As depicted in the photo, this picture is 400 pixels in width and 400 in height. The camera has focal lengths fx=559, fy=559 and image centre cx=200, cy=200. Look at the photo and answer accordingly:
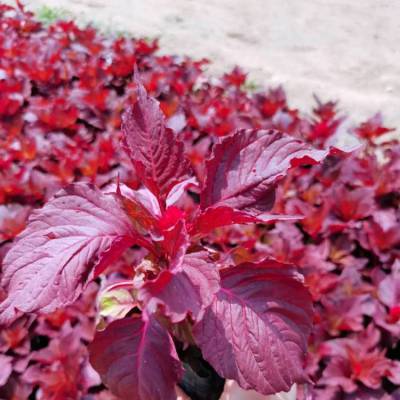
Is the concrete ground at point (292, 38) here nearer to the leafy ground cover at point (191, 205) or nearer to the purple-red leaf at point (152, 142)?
the leafy ground cover at point (191, 205)

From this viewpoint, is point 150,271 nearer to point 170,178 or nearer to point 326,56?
point 170,178

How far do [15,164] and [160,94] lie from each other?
589mm

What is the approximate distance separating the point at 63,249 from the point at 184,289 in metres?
0.20

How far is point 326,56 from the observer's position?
4.39 m

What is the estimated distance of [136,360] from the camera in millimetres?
830

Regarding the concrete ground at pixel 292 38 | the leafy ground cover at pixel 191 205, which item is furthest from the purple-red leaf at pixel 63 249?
the concrete ground at pixel 292 38

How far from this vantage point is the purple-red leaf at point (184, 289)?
704 mm

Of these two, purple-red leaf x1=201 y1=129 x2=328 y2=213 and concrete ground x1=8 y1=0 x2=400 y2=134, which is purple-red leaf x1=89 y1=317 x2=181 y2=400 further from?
concrete ground x1=8 y1=0 x2=400 y2=134

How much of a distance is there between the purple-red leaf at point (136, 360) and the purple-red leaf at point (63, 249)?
0.10 metres

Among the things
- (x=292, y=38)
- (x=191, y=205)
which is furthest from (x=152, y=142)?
(x=292, y=38)

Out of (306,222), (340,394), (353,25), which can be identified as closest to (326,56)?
(353,25)

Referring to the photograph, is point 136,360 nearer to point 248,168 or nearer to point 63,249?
point 63,249

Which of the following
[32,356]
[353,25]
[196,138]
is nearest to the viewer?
[32,356]

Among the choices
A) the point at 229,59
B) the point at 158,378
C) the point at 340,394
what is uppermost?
the point at 158,378
